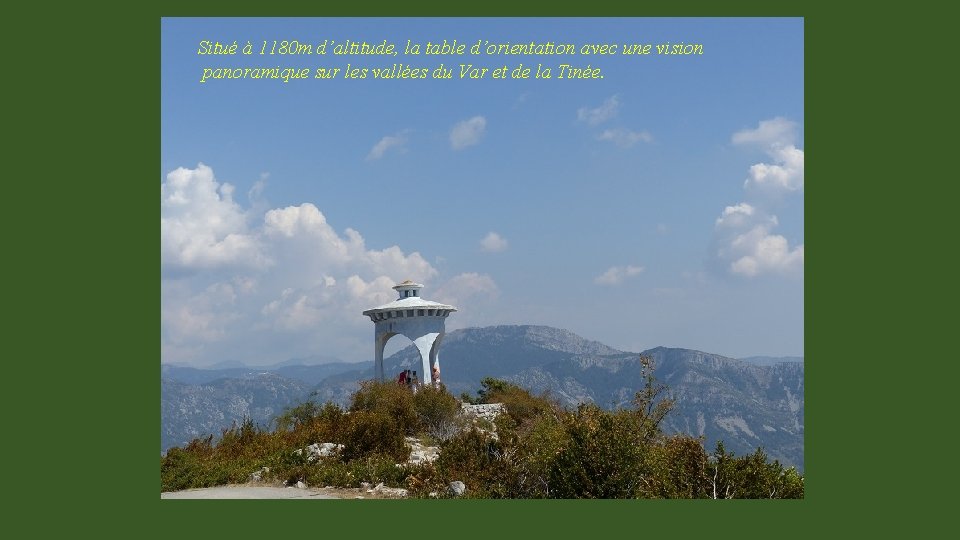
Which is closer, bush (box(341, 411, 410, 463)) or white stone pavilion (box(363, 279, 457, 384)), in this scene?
bush (box(341, 411, 410, 463))

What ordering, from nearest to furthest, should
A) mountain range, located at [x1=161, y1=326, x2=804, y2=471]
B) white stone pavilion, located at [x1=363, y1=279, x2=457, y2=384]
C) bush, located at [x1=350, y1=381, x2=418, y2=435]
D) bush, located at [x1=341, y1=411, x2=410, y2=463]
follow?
bush, located at [x1=341, y1=411, x2=410, y2=463]
bush, located at [x1=350, y1=381, x2=418, y2=435]
white stone pavilion, located at [x1=363, y1=279, x2=457, y2=384]
mountain range, located at [x1=161, y1=326, x2=804, y2=471]

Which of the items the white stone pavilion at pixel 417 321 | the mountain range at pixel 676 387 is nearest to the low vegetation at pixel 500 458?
the white stone pavilion at pixel 417 321

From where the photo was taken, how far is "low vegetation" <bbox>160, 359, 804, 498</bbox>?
9609 mm

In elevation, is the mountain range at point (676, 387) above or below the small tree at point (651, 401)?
below

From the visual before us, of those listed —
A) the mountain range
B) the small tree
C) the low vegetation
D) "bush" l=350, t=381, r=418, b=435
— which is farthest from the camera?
the mountain range

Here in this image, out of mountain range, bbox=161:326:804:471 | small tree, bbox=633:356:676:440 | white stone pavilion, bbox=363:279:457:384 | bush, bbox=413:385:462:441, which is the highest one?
white stone pavilion, bbox=363:279:457:384

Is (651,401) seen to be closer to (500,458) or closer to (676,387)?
(500,458)

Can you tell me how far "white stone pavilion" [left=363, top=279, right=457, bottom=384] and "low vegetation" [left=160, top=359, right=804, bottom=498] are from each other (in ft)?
13.7

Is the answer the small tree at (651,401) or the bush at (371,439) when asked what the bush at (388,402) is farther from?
the small tree at (651,401)

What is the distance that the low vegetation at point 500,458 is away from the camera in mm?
9609

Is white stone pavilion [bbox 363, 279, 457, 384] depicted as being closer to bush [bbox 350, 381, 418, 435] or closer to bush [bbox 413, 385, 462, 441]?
bush [bbox 350, 381, 418, 435]

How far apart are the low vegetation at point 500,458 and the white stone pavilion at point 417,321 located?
4.18 metres

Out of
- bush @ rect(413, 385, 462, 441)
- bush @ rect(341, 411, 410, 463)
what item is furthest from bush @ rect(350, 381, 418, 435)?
bush @ rect(341, 411, 410, 463)

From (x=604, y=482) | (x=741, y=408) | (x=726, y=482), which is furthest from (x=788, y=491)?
(x=741, y=408)
